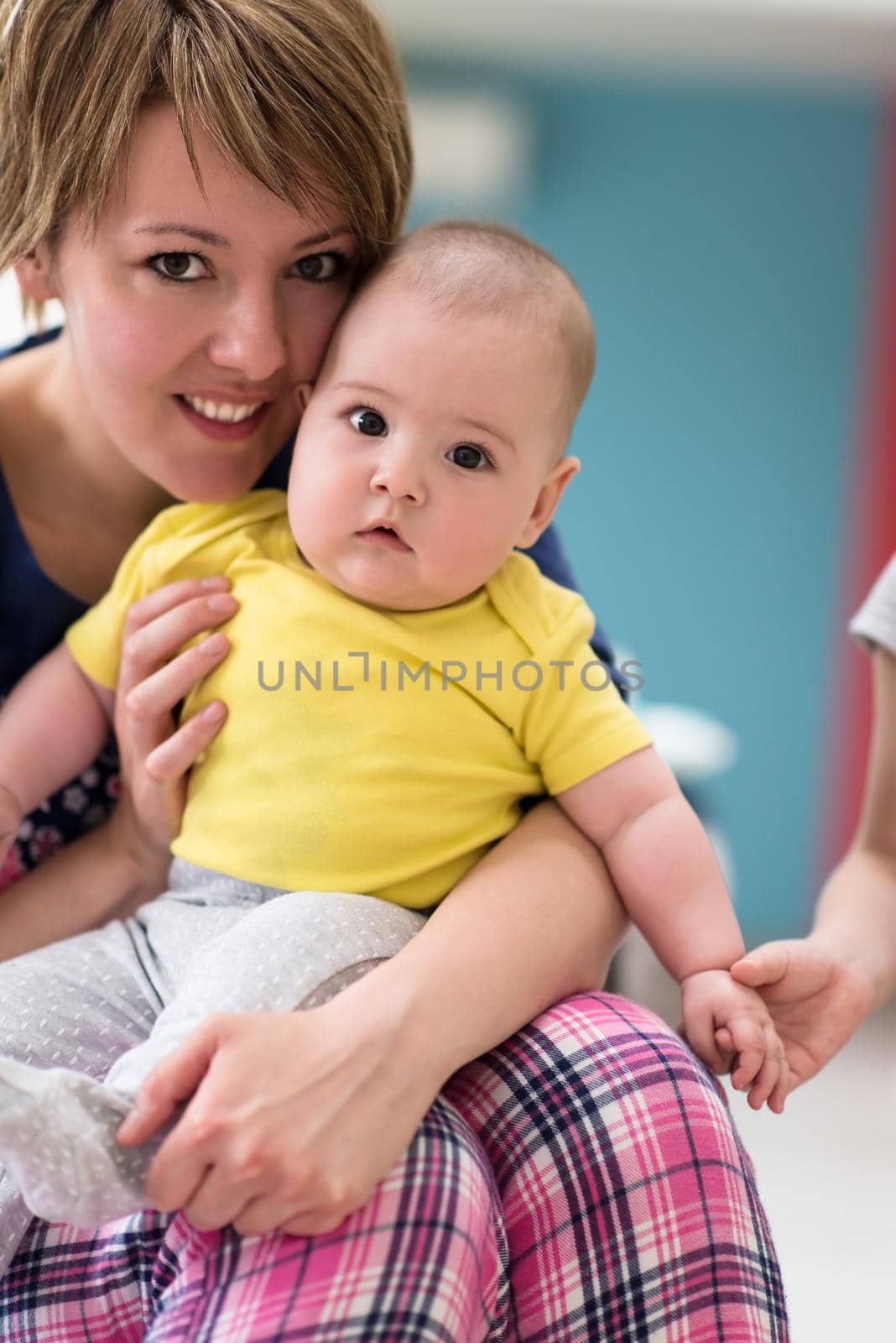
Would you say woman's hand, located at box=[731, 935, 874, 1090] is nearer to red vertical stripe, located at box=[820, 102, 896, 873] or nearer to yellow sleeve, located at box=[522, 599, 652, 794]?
yellow sleeve, located at box=[522, 599, 652, 794]

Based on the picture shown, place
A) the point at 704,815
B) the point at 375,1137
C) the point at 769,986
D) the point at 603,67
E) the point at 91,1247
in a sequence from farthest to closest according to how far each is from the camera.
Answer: the point at 603,67 < the point at 704,815 < the point at 769,986 < the point at 91,1247 < the point at 375,1137

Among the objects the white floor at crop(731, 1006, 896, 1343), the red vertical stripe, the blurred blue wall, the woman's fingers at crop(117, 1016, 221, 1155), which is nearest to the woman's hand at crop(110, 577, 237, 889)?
the woman's fingers at crop(117, 1016, 221, 1155)

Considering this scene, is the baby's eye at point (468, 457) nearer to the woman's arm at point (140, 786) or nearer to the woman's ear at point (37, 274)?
the woman's arm at point (140, 786)

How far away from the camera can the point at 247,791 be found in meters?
1.05

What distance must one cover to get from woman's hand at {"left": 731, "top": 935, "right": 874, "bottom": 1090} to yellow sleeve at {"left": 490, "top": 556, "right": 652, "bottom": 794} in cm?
19

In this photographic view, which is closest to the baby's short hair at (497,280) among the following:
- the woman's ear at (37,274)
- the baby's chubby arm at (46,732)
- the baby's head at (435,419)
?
the baby's head at (435,419)

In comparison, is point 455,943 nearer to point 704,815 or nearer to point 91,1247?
point 91,1247

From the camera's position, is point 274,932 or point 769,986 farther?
point 769,986

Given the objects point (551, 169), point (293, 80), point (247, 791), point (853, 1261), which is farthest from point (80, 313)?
point (551, 169)

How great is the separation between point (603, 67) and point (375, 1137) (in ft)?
10.8

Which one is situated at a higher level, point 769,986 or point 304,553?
point 304,553

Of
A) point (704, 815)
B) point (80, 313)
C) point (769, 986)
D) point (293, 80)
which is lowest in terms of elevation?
point (704, 815)

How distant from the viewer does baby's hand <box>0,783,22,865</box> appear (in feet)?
3.64

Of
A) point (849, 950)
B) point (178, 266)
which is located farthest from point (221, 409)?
point (849, 950)
